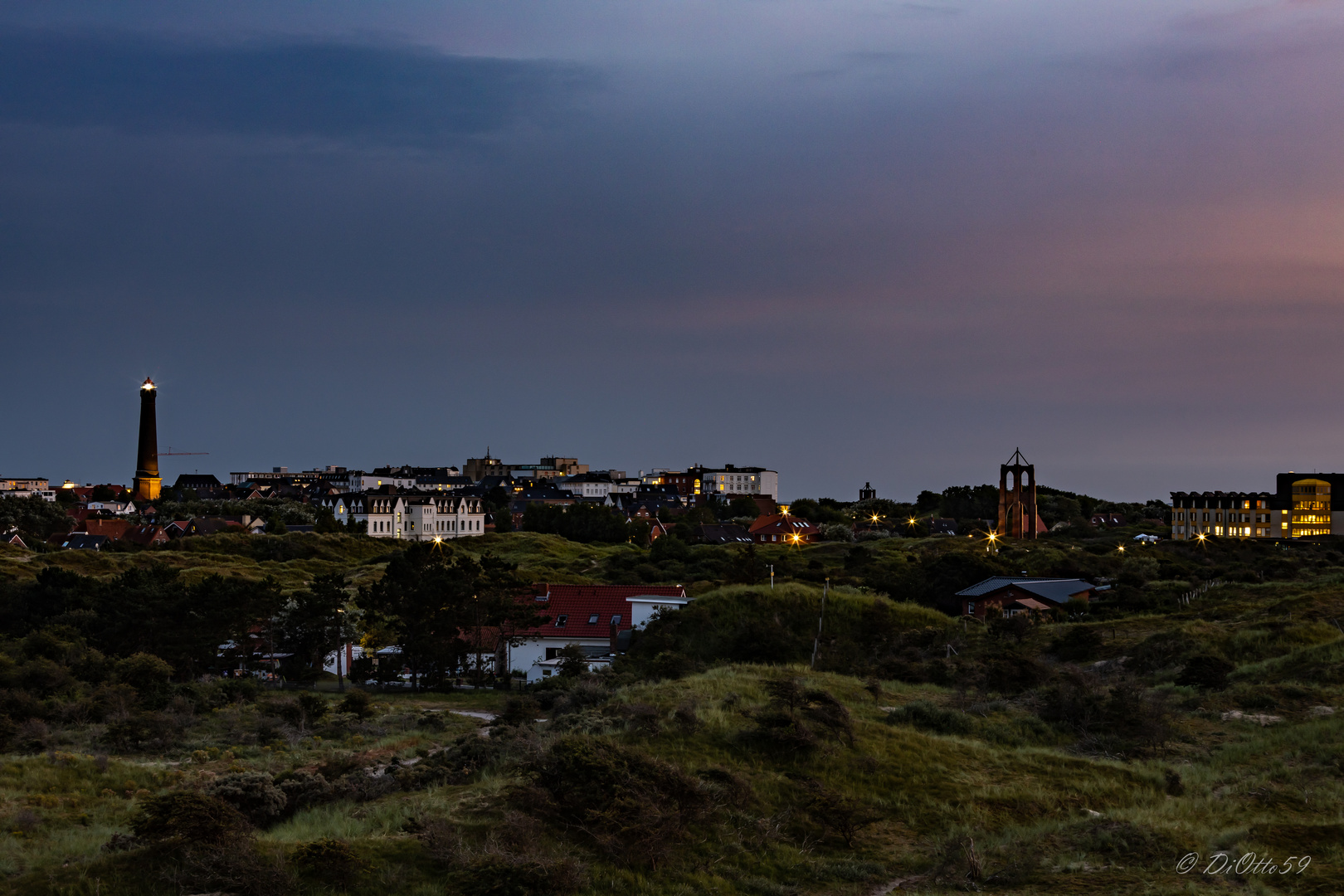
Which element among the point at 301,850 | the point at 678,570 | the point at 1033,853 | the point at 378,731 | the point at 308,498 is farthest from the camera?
the point at 308,498

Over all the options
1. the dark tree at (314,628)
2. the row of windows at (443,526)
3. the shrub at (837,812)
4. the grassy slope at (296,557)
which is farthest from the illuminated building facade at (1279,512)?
the shrub at (837,812)

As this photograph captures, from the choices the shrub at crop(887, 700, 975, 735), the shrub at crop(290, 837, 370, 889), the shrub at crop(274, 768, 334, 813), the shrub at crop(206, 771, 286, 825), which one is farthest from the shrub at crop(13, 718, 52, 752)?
the shrub at crop(887, 700, 975, 735)

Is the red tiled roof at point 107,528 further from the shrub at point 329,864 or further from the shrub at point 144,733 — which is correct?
the shrub at point 329,864

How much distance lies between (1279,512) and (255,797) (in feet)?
392

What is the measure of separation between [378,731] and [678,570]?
43.7 m

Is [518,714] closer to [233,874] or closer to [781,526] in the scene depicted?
[233,874]

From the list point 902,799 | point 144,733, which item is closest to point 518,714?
point 144,733

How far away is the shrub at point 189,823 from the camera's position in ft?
47.6

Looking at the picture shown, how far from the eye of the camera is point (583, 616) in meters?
49.0

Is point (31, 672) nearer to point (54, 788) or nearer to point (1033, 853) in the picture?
point (54, 788)

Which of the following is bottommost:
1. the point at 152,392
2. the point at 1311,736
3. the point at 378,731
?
the point at 378,731

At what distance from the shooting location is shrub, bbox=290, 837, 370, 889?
14062mm

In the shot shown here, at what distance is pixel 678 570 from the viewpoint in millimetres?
75625

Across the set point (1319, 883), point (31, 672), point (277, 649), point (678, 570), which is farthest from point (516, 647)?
point (1319, 883)
